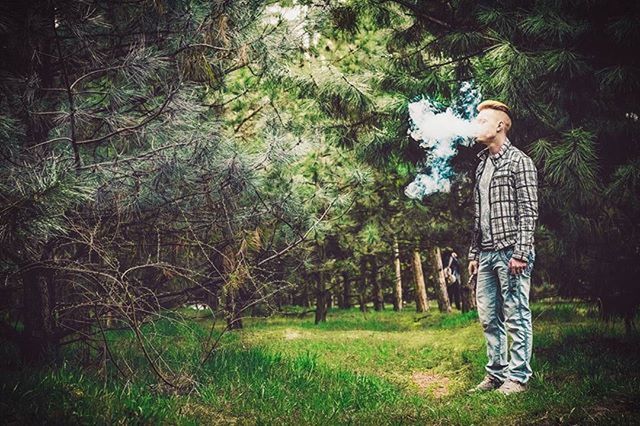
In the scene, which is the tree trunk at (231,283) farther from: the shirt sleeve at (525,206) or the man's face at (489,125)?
the man's face at (489,125)

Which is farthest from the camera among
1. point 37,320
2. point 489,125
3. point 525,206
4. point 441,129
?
point 441,129

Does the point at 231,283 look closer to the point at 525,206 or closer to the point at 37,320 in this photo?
the point at 37,320

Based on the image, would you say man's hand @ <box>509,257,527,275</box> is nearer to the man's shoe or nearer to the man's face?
the man's shoe

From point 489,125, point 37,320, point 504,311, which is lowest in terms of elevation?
point 504,311

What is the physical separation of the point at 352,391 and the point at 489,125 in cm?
281

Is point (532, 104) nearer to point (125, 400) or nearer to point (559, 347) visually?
point (559, 347)

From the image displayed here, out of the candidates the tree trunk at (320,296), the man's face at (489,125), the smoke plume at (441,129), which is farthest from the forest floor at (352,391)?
A: the tree trunk at (320,296)

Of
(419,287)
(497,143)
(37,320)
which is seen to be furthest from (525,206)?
(419,287)

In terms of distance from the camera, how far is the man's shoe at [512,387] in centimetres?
400

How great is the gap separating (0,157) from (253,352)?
3.45 meters

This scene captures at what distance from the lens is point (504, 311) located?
167 inches

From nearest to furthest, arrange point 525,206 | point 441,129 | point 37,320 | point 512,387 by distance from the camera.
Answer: point 512,387 → point 525,206 → point 37,320 → point 441,129

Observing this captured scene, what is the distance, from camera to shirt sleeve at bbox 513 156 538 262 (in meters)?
4.07

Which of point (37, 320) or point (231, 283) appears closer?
point (231, 283)
